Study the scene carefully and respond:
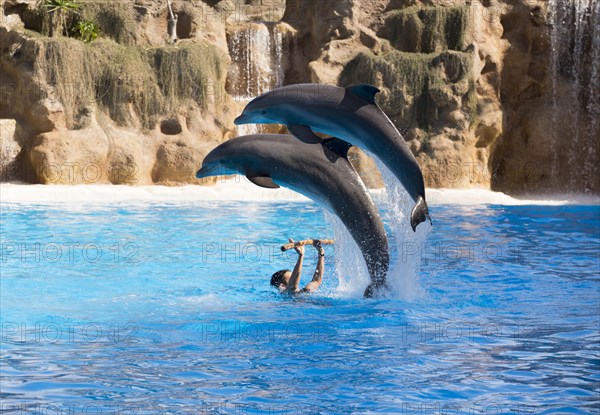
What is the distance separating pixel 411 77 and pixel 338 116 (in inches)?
556

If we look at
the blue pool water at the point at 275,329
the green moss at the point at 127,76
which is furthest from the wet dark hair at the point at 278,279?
the green moss at the point at 127,76

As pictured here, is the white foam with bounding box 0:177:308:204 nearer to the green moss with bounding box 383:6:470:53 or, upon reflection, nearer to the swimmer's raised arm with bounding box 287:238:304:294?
the green moss with bounding box 383:6:470:53

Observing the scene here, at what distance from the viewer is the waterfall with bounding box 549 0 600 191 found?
21250mm

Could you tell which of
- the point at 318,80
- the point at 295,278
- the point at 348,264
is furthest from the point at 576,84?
the point at 295,278

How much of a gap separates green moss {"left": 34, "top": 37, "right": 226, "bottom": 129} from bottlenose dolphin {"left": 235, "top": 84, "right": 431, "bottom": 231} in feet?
43.9

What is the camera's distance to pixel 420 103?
20.1 metres

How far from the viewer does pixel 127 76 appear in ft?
63.3

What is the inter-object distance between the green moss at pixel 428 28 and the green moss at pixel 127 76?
4482 millimetres

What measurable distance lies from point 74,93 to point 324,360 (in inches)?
575

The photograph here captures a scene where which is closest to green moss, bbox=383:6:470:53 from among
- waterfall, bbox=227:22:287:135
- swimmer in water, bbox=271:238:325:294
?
waterfall, bbox=227:22:287:135

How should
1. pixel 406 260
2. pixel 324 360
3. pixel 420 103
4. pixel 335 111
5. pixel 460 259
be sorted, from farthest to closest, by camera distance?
pixel 420 103
pixel 460 259
pixel 406 260
pixel 335 111
pixel 324 360

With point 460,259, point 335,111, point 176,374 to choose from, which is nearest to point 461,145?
point 460,259

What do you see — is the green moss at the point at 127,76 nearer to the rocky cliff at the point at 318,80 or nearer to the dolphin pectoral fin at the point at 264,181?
the rocky cliff at the point at 318,80

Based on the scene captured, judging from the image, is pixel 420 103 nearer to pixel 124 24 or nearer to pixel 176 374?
pixel 124 24
